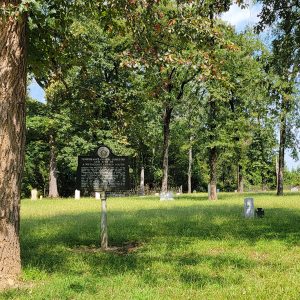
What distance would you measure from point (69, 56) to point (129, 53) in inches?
128

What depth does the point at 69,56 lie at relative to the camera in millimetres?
10625

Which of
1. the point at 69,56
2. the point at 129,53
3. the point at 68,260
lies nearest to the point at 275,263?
the point at 68,260

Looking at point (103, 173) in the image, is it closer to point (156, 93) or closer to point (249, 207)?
point (156, 93)

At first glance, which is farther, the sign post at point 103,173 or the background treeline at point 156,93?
the sign post at point 103,173

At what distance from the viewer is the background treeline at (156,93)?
328 inches

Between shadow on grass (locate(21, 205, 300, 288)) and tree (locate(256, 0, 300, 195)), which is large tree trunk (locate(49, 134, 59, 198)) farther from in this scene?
tree (locate(256, 0, 300, 195))

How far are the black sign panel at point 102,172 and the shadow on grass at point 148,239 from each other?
5.09 feet

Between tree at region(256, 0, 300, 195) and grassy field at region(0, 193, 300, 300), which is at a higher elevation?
tree at region(256, 0, 300, 195)

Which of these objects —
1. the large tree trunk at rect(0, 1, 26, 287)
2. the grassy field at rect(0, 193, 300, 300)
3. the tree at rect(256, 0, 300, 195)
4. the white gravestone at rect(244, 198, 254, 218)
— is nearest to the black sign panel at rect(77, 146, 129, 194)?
Answer: the grassy field at rect(0, 193, 300, 300)

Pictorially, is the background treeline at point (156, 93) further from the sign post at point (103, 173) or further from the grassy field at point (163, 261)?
the grassy field at point (163, 261)

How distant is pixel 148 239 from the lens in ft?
38.4

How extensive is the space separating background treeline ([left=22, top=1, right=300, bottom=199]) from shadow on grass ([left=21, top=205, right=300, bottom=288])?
9.71 ft

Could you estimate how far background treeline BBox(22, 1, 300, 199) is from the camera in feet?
27.3

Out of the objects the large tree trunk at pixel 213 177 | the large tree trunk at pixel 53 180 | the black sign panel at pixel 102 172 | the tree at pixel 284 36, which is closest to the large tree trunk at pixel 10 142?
the black sign panel at pixel 102 172
